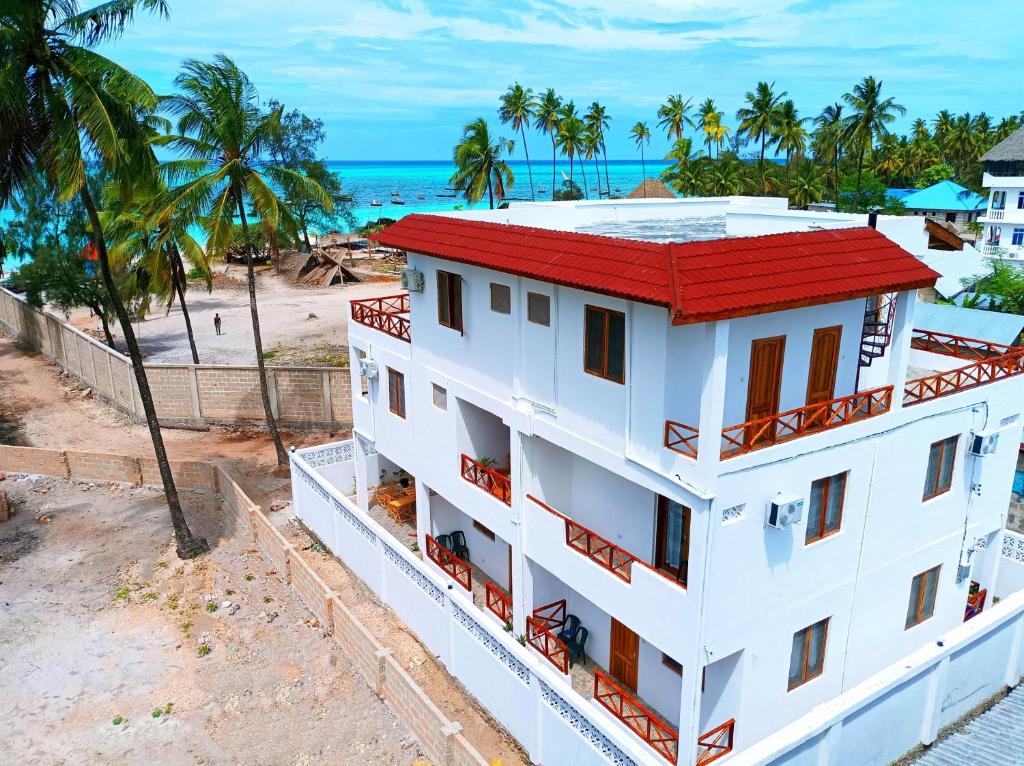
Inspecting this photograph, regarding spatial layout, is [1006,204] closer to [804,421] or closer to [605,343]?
[804,421]

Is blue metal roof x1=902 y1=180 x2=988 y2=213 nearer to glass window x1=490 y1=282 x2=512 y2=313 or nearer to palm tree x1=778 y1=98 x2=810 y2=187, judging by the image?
palm tree x1=778 y1=98 x2=810 y2=187

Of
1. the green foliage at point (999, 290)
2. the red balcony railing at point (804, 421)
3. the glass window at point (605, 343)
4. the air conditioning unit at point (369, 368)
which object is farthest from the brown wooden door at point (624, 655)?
the green foliage at point (999, 290)

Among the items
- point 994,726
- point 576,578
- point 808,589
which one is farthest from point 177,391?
point 994,726

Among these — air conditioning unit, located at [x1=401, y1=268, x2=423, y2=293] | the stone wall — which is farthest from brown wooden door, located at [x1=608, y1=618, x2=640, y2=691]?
the stone wall

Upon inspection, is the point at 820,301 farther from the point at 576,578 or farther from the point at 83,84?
the point at 83,84

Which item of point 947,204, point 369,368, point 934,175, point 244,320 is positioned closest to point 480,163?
point 244,320

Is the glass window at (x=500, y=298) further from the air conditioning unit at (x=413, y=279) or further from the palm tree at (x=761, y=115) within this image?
the palm tree at (x=761, y=115)
